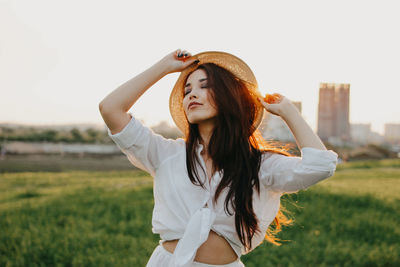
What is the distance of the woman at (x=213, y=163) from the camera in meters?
1.61

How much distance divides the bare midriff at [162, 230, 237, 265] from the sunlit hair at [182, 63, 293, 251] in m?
0.09

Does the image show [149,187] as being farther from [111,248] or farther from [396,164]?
[396,164]

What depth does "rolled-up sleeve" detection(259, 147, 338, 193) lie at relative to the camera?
5.02ft

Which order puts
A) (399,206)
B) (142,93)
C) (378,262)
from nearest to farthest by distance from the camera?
1. (142,93)
2. (378,262)
3. (399,206)

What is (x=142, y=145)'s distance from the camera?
168cm

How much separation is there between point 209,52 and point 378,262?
3455 mm

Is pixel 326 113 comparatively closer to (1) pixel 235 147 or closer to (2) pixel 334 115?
(2) pixel 334 115

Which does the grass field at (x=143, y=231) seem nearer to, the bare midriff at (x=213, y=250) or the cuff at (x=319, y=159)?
the bare midriff at (x=213, y=250)

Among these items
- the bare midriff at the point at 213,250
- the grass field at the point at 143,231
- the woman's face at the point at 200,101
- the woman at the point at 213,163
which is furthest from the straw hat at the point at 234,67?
the grass field at the point at 143,231

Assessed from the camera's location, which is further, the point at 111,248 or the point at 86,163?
the point at 86,163

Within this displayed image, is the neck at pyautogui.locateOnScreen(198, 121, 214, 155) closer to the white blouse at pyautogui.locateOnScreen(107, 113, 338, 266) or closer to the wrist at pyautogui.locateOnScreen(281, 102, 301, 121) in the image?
the white blouse at pyautogui.locateOnScreen(107, 113, 338, 266)

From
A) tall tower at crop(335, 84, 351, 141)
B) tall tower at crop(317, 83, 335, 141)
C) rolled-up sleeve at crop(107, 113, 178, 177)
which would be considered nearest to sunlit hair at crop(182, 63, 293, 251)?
rolled-up sleeve at crop(107, 113, 178, 177)

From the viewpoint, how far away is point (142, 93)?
1.71 meters

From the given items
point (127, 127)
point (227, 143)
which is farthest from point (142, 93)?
point (227, 143)
